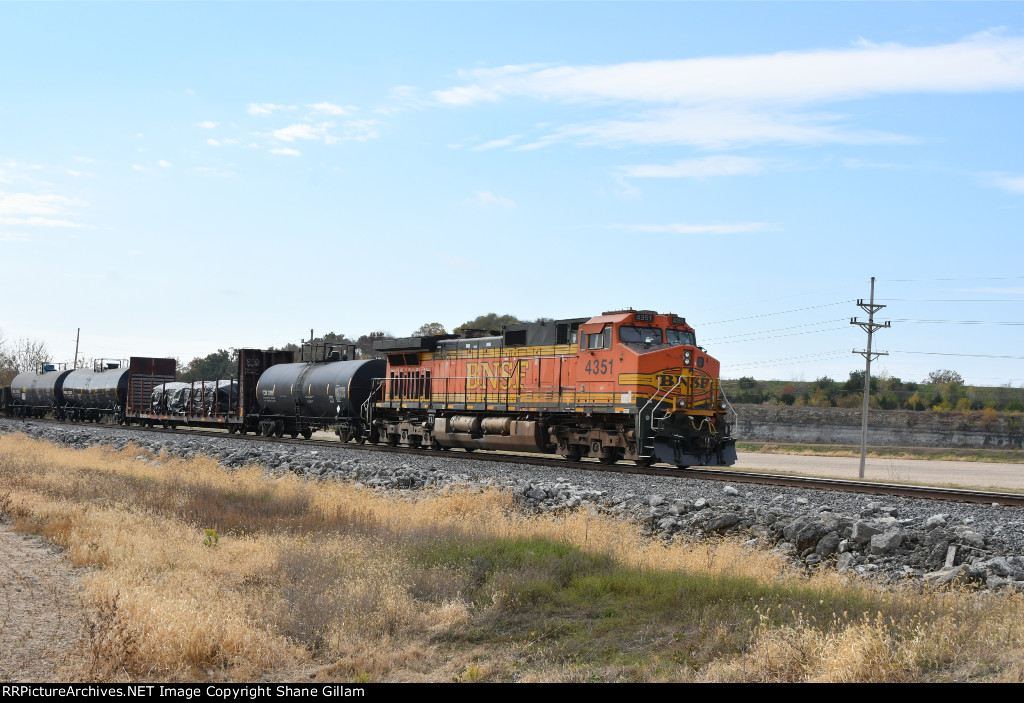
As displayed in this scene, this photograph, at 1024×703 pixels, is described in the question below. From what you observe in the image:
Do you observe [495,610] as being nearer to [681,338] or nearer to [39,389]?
[681,338]

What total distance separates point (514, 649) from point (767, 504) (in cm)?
712

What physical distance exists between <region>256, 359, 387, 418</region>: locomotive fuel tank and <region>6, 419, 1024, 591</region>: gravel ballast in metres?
8.53

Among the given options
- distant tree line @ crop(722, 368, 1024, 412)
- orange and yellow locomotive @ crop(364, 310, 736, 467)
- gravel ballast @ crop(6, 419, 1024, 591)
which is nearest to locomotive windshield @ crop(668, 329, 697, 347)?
orange and yellow locomotive @ crop(364, 310, 736, 467)

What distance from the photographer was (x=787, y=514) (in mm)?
11703

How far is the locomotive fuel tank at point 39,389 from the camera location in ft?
169

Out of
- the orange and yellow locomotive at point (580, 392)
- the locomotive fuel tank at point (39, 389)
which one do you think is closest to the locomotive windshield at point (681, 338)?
the orange and yellow locomotive at point (580, 392)

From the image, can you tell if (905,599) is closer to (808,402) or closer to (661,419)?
(661,419)

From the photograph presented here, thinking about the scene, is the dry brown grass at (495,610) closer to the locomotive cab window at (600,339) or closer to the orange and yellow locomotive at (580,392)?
the orange and yellow locomotive at (580,392)

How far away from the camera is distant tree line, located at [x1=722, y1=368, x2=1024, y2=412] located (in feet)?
268

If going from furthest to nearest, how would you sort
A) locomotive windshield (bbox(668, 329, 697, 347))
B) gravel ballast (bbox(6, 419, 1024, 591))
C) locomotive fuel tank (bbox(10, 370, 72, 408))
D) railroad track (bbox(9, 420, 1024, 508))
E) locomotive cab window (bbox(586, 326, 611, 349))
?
locomotive fuel tank (bbox(10, 370, 72, 408)) → locomotive windshield (bbox(668, 329, 697, 347)) → locomotive cab window (bbox(586, 326, 611, 349)) → railroad track (bbox(9, 420, 1024, 508)) → gravel ballast (bbox(6, 419, 1024, 591))

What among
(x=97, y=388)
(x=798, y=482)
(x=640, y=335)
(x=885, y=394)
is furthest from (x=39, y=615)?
(x=885, y=394)

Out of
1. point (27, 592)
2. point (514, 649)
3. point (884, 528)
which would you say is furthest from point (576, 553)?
point (27, 592)

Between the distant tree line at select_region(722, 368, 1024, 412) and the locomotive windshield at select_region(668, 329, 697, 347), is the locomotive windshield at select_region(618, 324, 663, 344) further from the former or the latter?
the distant tree line at select_region(722, 368, 1024, 412)

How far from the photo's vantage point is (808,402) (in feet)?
271
